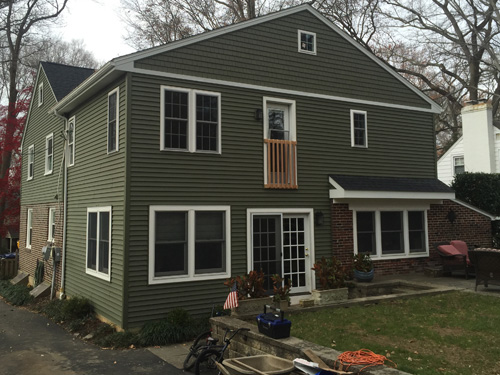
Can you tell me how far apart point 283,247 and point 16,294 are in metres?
9.22

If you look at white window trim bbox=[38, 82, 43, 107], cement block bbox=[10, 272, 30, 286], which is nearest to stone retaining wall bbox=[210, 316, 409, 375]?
cement block bbox=[10, 272, 30, 286]

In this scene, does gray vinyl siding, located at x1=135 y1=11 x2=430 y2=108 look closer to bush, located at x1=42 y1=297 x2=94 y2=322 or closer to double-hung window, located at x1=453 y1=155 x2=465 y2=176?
bush, located at x1=42 y1=297 x2=94 y2=322

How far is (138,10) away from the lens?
23219 millimetres

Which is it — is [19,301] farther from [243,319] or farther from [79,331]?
[243,319]

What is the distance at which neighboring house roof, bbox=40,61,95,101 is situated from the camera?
14.5 metres

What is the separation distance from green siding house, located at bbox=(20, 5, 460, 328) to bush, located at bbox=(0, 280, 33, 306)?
1635 mm

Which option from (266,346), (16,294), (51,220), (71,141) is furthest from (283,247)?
(16,294)

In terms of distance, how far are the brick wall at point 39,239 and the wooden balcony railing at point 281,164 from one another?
682 cm

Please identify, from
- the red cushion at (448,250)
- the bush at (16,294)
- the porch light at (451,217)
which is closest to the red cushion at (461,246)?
the red cushion at (448,250)

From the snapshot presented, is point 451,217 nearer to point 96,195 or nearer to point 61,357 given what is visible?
point 96,195

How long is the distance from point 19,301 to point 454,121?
26.1 meters

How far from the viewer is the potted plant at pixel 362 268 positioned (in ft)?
35.5

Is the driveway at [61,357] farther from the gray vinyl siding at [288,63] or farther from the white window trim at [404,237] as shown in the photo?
the white window trim at [404,237]

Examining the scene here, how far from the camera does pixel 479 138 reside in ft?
62.1
